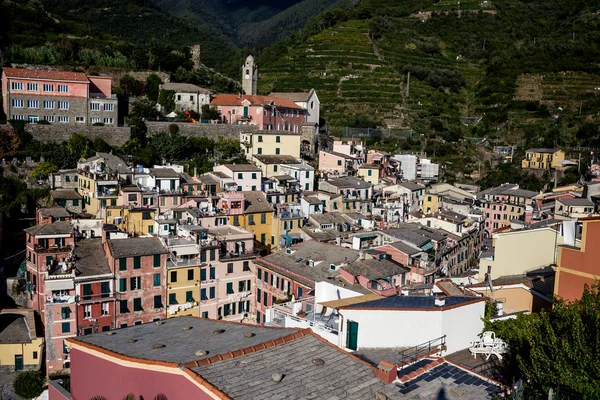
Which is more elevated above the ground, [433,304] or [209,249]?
[433,304]

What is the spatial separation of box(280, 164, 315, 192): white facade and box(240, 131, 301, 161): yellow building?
3.75 meters

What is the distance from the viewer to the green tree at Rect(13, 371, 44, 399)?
913 inches

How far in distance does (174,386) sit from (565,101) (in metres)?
75.3

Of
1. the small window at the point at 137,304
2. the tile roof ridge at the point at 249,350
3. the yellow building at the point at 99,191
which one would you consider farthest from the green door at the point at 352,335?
the yellow building at the point at 99,191

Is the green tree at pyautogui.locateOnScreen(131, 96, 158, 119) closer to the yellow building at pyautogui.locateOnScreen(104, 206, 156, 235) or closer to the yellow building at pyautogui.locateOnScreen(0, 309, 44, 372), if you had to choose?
the yellow building at pyautogui.locateOnScreen(104, 206, 156, 235)

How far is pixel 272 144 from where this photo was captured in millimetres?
46656

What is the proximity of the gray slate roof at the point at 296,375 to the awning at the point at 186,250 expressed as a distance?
19.4 m

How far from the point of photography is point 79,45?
184 ft

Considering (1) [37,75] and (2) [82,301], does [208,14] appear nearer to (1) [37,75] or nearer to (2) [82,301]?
(1) [37,75]

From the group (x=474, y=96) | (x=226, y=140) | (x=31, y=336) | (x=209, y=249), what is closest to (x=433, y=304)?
(x=209, y=249)

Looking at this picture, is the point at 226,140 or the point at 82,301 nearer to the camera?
the point at 82,301

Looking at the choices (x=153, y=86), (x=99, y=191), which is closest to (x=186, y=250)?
(x=99, y=191)

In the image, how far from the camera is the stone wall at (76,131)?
41750mm

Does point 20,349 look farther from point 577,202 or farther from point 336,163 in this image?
point 577,202
